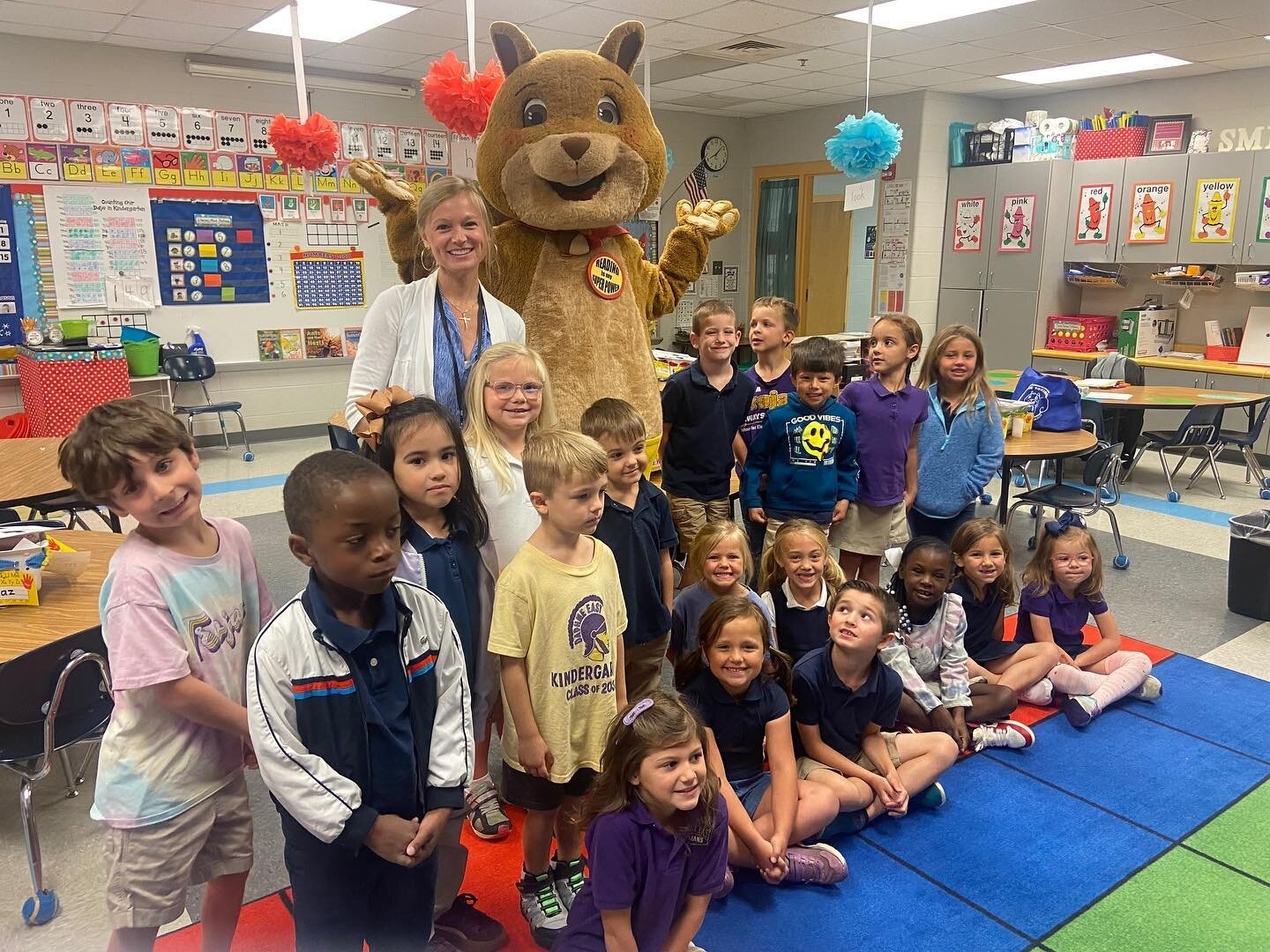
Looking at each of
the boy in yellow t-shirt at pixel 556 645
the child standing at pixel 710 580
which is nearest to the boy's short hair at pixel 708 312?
the child standing at pixel 710 580

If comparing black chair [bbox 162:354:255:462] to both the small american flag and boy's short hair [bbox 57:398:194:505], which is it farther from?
boy's short hair [bbox 57:398:194:505]

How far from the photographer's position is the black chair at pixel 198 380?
588 centimetres

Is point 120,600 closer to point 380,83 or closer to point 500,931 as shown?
point 500,931

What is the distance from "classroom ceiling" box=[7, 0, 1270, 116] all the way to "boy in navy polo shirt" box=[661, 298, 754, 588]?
9.55 ft

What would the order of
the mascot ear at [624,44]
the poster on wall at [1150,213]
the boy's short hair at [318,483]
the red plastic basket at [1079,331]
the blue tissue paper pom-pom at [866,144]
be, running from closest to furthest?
the boy's short hair at [318,483], the mascot ear at [624,44], the blue tissue paper pom-pom at [866,144], the poster on wall at [1150,213], the red plastic basket at [1079,331]

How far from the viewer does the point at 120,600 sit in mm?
1316

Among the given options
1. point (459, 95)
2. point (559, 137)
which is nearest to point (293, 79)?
point (459, 95)

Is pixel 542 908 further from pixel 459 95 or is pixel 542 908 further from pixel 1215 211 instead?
pixel 1215 211

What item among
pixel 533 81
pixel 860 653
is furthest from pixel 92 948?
pixel 533 81

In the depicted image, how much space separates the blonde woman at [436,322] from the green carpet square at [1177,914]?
1742mm

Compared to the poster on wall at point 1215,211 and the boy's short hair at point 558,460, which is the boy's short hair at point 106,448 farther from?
the poster on wall at point 1215,211

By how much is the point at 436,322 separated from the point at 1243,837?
229 cm

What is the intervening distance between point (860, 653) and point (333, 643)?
51.5 inches

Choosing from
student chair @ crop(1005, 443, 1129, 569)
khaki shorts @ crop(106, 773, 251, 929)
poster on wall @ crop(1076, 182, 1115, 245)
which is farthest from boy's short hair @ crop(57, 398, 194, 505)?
poster on wall @ crop(1076, 182, 1115, 245)
